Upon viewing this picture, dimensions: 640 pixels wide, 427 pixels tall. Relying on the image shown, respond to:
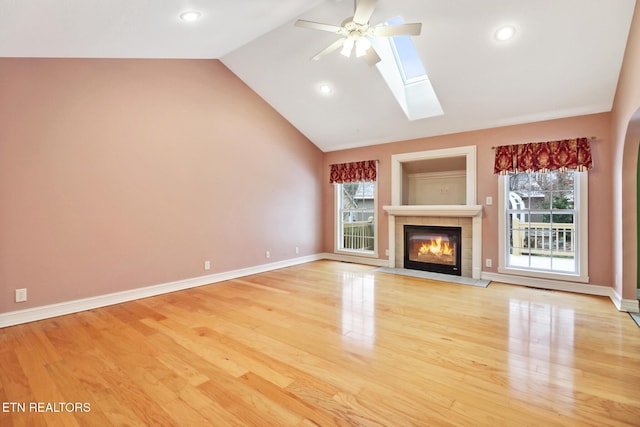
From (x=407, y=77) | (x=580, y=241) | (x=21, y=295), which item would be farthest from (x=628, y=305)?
(x=21, y=295)

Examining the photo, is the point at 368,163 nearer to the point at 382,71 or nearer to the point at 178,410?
the point at 382,71

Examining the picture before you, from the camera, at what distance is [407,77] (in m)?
4.85

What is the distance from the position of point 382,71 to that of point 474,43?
118 cm

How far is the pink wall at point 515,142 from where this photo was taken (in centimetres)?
398

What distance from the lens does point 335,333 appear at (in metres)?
2.82

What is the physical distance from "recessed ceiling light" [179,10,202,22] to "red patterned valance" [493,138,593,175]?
14.4 ft

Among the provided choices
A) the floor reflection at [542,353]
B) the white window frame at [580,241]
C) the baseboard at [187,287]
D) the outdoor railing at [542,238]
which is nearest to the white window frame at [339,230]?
the baseboard at [187,287]

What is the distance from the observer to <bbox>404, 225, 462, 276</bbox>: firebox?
522 centimetres

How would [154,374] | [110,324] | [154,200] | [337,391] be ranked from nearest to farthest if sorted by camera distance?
[337,391], [154,374], [110,324], [154,200]

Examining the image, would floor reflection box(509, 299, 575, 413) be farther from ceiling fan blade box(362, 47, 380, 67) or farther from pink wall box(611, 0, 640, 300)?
ceiling fan blade box(362, 47, 380, 67)

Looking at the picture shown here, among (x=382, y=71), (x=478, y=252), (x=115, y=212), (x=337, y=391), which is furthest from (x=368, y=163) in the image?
(x=337, y=391)

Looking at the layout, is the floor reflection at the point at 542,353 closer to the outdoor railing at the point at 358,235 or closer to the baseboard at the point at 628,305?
the baseboard at the point at 628,305

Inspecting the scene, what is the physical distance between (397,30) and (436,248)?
12.3 ft

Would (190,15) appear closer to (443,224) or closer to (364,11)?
(364,11)
